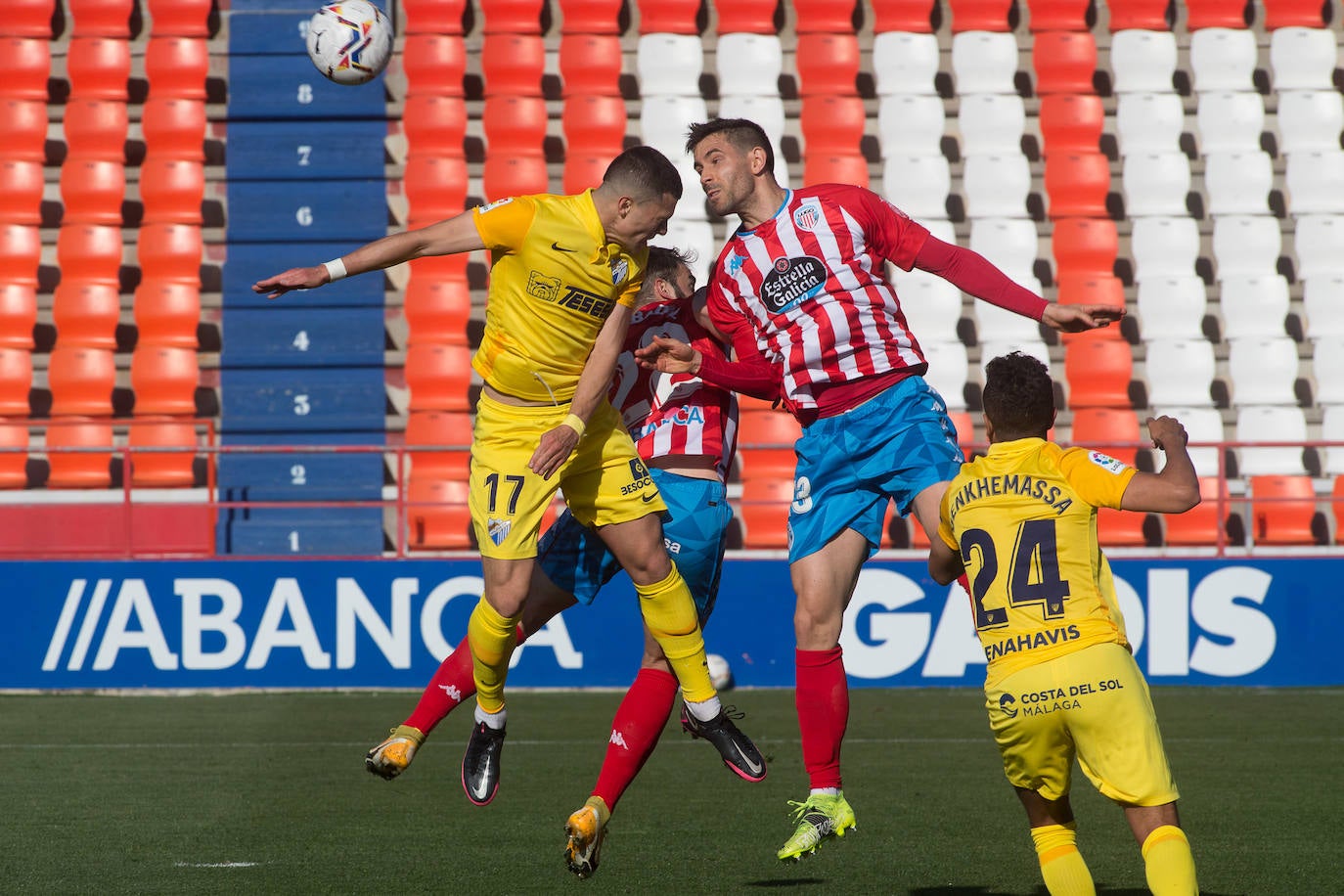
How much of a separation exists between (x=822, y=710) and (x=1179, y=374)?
8.57m

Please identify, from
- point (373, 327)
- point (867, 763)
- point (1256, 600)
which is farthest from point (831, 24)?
point (867, 763)

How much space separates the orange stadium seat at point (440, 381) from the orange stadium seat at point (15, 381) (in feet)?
10.0

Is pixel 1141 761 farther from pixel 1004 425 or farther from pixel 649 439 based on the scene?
pixel 649 439

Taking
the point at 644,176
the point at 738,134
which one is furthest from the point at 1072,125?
the point at 644,176

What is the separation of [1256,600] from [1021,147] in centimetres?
499

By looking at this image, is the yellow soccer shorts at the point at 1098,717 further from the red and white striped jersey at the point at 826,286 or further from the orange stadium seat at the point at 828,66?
the orange stadium seat at the point at 828,66

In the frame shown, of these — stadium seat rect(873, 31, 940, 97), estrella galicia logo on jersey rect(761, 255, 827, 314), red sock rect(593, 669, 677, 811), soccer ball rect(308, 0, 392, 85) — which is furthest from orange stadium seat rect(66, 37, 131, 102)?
red sock rect(593, 669, 677, 811)

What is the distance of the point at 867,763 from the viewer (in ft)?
24.3

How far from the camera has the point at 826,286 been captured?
5164mm

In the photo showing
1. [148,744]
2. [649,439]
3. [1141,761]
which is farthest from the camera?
[148,744]

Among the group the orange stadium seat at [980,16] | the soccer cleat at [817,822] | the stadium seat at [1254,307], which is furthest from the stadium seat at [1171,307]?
the soccer cleat at [817,822]

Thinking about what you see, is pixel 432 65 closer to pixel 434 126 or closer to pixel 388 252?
pixel 434 126

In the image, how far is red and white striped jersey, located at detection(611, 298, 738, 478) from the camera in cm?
543

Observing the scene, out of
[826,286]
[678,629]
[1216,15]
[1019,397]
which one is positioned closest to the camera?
[1019,397]
